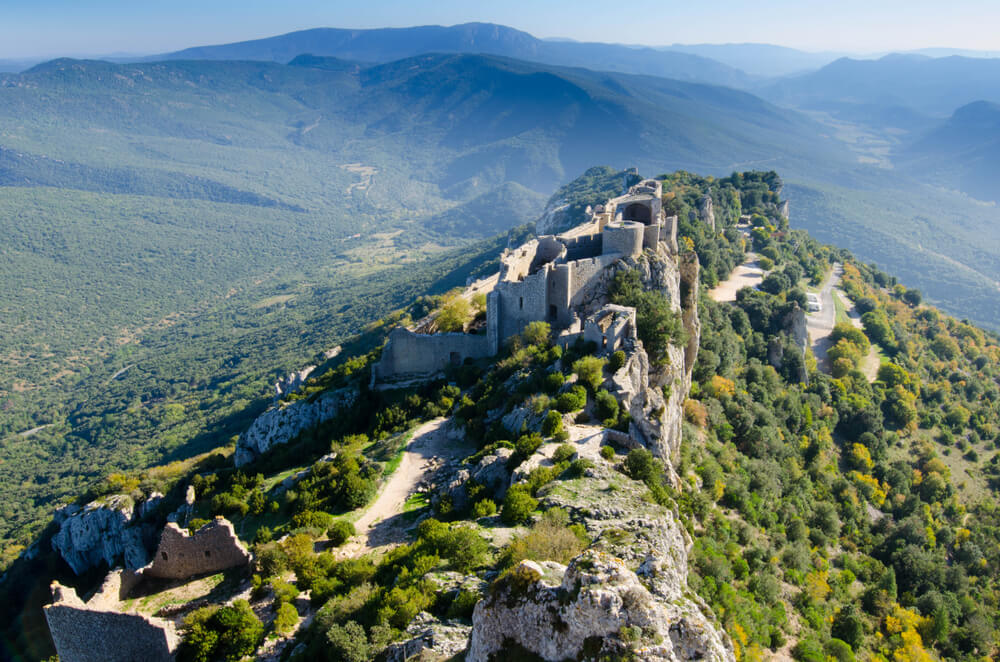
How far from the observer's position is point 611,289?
36969 millimetres

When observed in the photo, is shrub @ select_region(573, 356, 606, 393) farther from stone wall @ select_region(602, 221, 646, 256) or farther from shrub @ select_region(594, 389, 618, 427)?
stone wall @ select_region(602, 221, 646, 256)

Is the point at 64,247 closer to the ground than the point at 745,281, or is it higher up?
closer to the ground

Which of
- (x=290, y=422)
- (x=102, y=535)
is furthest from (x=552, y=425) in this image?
(x=102, y=535)

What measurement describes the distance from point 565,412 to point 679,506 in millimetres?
6122

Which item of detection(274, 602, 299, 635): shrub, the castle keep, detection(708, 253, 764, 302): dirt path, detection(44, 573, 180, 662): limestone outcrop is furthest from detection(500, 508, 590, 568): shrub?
detection(708, 253, 764, 302): dirt path

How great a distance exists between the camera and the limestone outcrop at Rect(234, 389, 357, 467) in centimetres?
4084

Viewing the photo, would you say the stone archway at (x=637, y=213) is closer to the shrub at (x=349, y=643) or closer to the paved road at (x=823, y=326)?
the paved road at (x=823, y=326)

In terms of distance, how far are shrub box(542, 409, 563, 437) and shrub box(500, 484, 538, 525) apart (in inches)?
194

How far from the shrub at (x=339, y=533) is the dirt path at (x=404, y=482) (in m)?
0.32

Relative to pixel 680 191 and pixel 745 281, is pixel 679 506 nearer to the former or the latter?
pixel 745 281

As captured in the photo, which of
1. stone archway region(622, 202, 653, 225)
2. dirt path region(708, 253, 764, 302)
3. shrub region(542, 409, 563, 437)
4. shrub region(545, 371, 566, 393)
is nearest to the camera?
shrub region(542, 409, 563, 437)

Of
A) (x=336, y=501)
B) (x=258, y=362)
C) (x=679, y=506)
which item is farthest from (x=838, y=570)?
(x=258, y=362)

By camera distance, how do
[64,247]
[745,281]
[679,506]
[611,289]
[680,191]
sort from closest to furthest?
[679,506]
[611,289]
[745,281]
[680,191]
[64,247]

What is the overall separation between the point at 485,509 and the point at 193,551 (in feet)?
33.5
